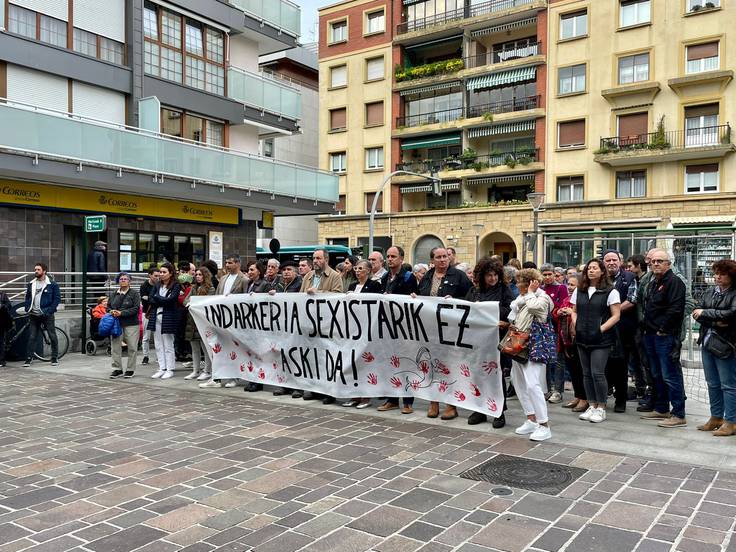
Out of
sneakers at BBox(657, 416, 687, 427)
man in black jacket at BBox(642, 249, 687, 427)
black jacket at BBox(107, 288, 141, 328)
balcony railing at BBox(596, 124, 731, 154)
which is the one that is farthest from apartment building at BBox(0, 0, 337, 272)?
balcony railing at BBox(596, 124, 731, 154)

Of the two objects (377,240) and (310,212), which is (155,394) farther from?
(377,240)

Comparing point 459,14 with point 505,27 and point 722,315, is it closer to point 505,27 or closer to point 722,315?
Result: point 505,27

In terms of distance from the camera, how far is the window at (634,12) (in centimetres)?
3566

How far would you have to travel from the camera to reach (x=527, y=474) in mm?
5566

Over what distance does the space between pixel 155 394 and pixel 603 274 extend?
21.5 feet

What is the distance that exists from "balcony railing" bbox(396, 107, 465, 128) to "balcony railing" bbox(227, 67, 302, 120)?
1761 centimetres

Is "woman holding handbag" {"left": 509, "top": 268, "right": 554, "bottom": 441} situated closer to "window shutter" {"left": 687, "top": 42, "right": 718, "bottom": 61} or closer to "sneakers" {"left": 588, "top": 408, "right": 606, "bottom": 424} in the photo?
"sneakers" {"left": 588, "top": 408, "right": 606, "bottom": 424}

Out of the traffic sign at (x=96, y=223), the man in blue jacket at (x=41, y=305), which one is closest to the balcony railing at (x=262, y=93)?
the traffic sign at (x=96, y=223)

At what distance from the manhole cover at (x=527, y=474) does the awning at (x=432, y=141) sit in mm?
38654

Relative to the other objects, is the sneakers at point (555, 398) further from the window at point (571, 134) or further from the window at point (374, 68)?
the window at point (374, 68)

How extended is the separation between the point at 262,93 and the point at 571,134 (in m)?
20.4

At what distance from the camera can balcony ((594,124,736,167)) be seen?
33312 millimetres

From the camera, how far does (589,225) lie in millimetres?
37125

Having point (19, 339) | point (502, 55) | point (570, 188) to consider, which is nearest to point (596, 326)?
point (19, 339)
